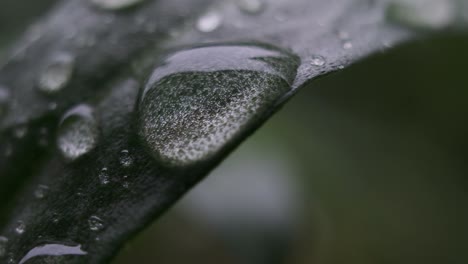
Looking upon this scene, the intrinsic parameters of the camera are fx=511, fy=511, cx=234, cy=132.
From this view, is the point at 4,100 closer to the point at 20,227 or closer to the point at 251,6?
the point at 20,227

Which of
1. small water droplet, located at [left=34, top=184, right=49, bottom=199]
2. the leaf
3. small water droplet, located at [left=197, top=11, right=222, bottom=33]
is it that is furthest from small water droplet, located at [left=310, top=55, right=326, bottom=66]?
small water droplet, located at [left=34, top=184, right=49, bottom=199]

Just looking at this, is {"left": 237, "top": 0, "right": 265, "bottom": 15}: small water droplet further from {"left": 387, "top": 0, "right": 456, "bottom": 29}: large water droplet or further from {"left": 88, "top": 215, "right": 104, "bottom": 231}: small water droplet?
{"left": 88, "top": 215, "right": 104, "bottom": 231}: small water droplet

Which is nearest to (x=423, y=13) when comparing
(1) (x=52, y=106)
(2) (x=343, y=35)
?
(2) (x=343, y=35)

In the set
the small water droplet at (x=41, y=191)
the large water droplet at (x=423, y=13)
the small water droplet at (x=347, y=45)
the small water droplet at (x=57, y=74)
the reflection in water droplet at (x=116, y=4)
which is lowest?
the small water droplet at (x=41, y=191)

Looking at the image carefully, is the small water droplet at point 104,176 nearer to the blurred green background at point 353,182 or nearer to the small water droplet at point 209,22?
the small water droplet at point 209,22

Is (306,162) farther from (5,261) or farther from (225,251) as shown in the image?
(5,261)

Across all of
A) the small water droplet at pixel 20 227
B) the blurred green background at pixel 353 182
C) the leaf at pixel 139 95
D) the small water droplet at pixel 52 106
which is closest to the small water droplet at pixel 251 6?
the leaf at pixel 139 95
